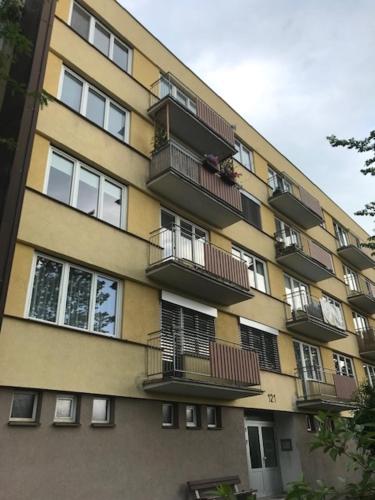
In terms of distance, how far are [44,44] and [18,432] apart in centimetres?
976

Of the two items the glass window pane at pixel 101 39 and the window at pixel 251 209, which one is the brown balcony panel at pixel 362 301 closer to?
the window at pixel 251 209

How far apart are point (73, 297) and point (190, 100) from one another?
10703 mm

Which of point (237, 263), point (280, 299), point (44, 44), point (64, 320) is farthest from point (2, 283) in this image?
point (280, 299)

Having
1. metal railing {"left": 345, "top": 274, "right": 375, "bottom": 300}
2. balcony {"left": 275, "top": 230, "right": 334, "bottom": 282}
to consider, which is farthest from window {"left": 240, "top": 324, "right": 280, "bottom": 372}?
metal railing {"left": 345, "top": 274, "right": 375, "bottom": 300}

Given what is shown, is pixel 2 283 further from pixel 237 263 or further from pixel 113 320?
pixel 237 263

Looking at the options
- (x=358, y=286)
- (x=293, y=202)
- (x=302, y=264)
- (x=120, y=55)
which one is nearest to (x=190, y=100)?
(x=120, y=55)

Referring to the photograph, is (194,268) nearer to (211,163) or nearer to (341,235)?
(211,163)

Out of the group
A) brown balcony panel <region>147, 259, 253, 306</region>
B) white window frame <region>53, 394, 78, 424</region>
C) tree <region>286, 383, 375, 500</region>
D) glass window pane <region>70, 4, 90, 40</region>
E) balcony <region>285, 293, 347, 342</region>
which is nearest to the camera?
tree <region>286, 383, 375, 500</region>

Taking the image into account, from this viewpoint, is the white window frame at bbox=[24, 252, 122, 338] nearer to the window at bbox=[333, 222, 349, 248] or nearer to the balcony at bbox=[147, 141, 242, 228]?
the balcony at bbox=[147, 141, 242, 228]

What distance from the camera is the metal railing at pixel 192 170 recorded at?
13.4 metres

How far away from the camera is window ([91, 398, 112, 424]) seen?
31.1ft

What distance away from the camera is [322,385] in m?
16.7

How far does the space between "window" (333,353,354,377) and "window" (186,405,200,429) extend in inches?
407

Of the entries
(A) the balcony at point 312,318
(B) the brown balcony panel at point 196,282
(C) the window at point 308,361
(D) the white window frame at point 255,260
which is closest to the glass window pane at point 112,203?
(B) the brown balcony panel at point 196,282
